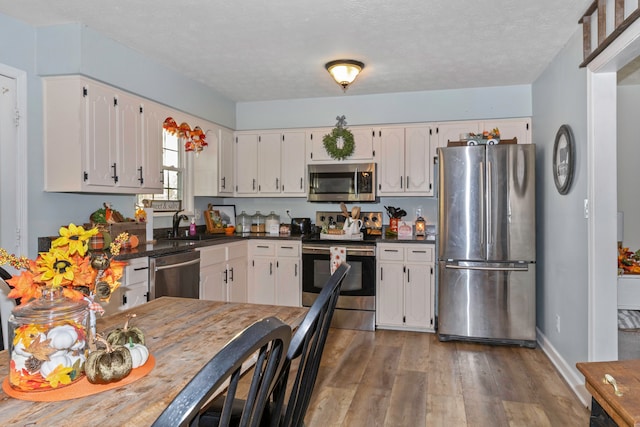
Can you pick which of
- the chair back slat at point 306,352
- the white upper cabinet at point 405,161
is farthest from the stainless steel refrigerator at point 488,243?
the chair back slat at point 306,352

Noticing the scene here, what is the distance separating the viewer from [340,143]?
15.8ft

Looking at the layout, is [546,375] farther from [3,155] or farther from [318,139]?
[3,155]

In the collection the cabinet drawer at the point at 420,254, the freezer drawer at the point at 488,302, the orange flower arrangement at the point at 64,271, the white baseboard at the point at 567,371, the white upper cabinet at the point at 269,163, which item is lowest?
the white baseboard at the point at 567,371

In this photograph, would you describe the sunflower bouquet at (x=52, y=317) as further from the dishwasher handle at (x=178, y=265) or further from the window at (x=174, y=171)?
the window at (x=174, y=171)

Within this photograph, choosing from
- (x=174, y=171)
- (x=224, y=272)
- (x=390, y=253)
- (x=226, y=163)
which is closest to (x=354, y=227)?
(x=390, y=253)

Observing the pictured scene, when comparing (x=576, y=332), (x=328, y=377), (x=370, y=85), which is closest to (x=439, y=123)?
(x=370, y=85)

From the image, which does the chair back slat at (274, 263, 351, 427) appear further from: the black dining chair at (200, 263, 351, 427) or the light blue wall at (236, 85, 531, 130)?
the light blue wall at (236, 85, 531, 130)

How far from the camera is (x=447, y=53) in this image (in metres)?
3.50

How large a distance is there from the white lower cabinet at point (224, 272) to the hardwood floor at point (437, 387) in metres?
1.19

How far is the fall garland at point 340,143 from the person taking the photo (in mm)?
4797

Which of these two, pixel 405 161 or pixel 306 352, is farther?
pixel 405 161

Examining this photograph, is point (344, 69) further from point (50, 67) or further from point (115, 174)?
point (50, 67)

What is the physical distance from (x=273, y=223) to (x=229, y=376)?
445cm

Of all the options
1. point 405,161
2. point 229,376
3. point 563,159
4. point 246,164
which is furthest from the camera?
point 246,164
